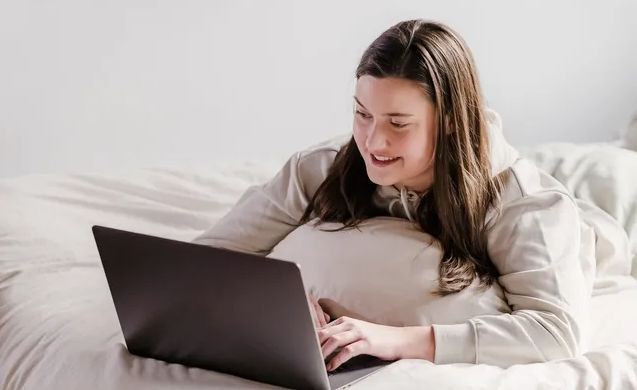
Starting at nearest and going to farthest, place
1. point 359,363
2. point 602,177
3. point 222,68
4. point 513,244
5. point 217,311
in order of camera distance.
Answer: point 217,311, point 359,363, point 513,244, point 602,177, point 222,68

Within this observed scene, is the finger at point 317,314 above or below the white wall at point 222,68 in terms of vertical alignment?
below

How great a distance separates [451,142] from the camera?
158cm

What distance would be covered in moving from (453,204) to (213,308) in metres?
0.41

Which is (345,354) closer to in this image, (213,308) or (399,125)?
(213,308)

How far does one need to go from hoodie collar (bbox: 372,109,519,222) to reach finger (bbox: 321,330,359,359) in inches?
11.4

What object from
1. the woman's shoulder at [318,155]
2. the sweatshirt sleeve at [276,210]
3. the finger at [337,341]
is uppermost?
the woman's shoulder at [318,155]

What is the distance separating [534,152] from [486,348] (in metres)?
0.82

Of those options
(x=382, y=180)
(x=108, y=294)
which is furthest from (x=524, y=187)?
(x=108, y=294)

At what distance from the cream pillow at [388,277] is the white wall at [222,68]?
0.84 metres

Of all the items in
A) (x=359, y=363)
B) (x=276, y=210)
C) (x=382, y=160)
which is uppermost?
(x=382, y=160)

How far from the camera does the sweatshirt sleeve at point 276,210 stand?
1750 millimetres

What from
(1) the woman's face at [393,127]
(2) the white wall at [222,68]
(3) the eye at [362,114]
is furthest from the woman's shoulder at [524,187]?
(2) the white wall at [222,68]

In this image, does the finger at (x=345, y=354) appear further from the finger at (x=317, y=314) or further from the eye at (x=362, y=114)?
the eye at (x=362, y=114)

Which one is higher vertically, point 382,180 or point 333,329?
point 382,180
